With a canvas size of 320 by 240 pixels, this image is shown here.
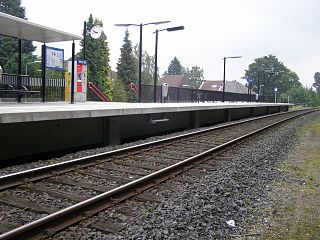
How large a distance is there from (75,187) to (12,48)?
4975 cm

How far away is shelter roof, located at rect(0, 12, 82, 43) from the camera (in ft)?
40.1

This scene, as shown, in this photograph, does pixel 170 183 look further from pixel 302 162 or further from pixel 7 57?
pixel 7 57

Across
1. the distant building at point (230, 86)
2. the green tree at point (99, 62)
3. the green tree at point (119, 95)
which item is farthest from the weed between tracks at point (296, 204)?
the distant building at point (230, 86)

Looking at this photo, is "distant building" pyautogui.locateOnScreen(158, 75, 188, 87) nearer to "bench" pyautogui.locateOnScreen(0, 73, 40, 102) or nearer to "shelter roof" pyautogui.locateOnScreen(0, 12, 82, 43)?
"shelter roof" pyautogui.locateOnScreen(0, 12, 82, 43)

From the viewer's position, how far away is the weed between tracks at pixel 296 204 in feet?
16.5

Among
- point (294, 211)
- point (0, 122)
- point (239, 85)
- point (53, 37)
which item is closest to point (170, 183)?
point (294, 211)

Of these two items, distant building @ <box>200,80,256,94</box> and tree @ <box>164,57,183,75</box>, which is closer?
distant building @ <box>200,80,256,94</box>

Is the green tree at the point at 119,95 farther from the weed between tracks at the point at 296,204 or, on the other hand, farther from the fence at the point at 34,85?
the weed between tracks at the point at 296,204

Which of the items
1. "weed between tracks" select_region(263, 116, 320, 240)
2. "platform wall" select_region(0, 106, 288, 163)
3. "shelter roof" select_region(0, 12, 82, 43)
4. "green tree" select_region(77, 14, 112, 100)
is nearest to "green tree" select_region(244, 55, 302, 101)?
"green tree" select_region(77, 14, 112, 100)

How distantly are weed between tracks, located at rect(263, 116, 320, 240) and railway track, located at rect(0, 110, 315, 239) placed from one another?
1975 millimetres

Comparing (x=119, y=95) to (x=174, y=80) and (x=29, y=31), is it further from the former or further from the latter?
(x=174, y=80)

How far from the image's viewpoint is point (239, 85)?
13875cm

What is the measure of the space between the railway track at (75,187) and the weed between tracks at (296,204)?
1.98 metres

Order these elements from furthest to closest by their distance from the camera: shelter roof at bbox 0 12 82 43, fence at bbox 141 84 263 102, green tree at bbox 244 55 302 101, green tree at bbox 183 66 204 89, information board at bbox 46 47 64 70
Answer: green tree at bbox 183 66 204 89
green tree at bbox 244 55 302 101
fence at bbox 141 84 263 102
information board at bbox 46 47 64 70
shelter roof at bbox 0 12 82 43
